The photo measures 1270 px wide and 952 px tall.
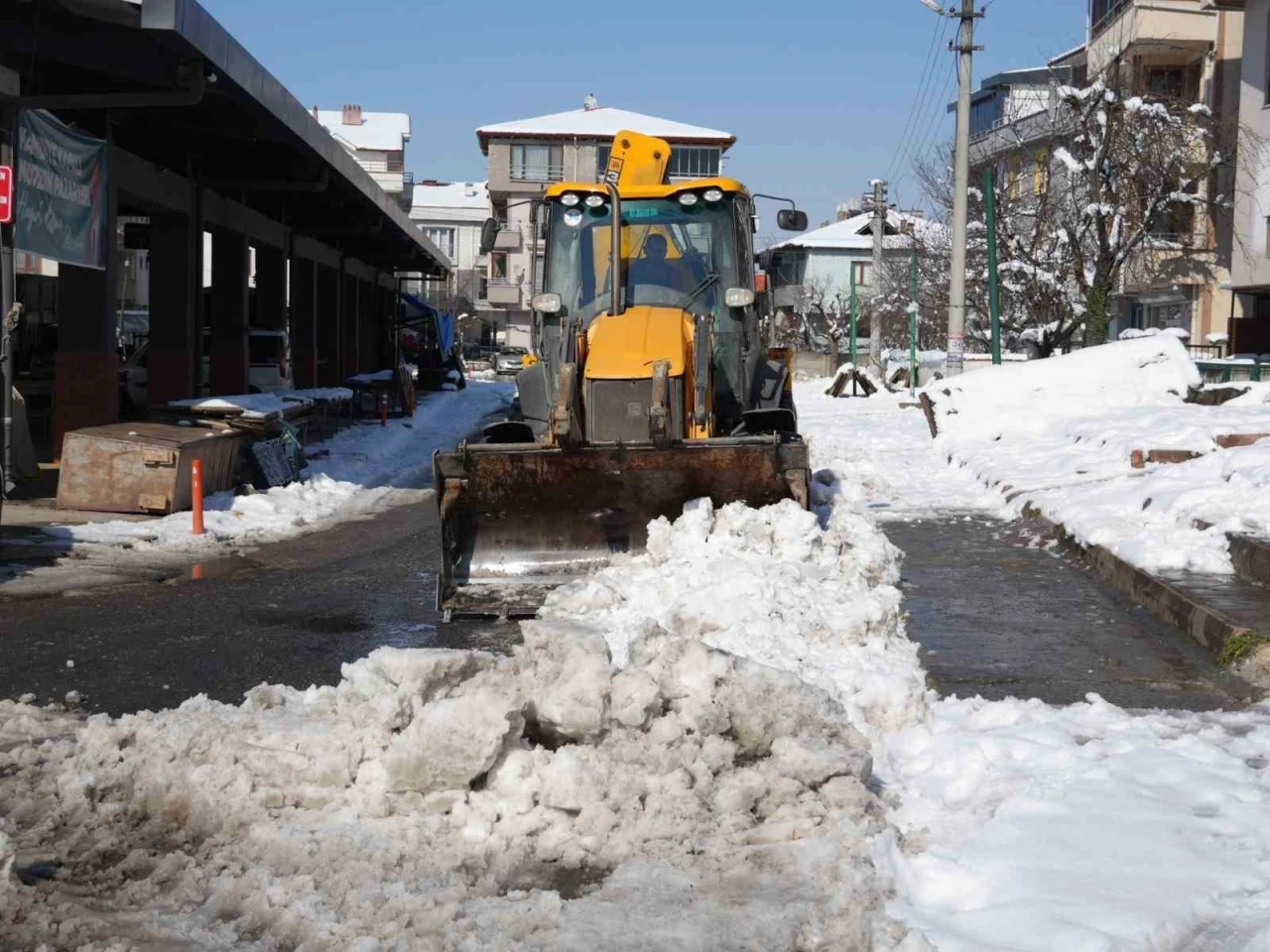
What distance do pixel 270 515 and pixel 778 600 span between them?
8730 millimetres

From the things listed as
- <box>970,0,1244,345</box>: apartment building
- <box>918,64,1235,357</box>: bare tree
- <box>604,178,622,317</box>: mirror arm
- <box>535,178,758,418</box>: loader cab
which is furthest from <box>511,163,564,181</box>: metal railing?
<box>604,178,622,317</box>: mirror arm

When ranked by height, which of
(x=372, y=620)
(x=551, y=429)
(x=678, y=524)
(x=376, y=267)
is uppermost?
(x=376, y=267)

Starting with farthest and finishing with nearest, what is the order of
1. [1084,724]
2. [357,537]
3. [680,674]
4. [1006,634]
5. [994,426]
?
1. [994,426]
2. [357,537]
3. [1006,634]
4. [1084,724]
5. [680,674]

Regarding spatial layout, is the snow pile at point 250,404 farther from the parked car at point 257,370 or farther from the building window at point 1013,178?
the building window at point 1013,178

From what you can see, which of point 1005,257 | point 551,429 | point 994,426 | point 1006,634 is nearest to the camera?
point 1006,634

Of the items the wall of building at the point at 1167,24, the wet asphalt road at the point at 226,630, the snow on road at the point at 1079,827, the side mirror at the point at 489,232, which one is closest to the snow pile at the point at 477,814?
the snow on road at the point at 1079,827

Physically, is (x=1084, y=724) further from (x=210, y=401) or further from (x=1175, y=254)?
(x=1175, y=254)

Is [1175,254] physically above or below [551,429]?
above

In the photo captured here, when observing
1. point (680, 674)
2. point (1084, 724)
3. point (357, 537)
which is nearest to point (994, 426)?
point (357, 537)

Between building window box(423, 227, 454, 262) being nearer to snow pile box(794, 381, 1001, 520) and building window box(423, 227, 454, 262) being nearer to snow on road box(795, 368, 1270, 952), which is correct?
snow pile box(794, 381, 1001, 520)

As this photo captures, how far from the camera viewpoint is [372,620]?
977 cm

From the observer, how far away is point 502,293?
3214 inches

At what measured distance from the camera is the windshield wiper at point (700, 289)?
12.2 metres

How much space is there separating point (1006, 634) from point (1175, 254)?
36234mm
